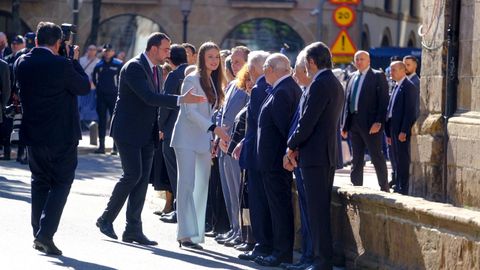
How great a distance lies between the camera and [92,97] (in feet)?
97.8

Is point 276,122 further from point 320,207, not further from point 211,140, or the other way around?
point 211,140

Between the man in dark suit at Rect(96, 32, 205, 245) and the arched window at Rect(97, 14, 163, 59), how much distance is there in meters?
31.6

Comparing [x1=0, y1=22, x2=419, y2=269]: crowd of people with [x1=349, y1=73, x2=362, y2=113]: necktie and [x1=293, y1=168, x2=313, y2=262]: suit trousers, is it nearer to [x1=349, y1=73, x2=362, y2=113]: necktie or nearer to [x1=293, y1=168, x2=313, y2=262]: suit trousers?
[x1=293, y1=168, x2=313, y2=262]: suit trousers

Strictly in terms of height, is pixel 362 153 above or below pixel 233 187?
below

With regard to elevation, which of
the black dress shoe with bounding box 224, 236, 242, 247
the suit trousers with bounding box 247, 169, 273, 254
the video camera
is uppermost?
the video camera

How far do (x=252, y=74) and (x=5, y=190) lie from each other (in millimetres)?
5378

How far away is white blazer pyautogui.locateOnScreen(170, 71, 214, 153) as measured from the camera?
13.0m

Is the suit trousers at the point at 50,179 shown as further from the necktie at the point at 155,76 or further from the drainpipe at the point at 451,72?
the drainpipe at the point at 451,72

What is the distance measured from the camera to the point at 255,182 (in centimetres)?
1251

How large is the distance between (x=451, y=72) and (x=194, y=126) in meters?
2.40

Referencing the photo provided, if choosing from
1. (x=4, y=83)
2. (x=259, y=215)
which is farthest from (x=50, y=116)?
(x=4, y=83)

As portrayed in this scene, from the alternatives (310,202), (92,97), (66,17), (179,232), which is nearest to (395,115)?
(179,232)

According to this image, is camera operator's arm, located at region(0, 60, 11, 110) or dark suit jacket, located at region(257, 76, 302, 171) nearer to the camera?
dark suit jacket, located at region(257, 76, 302, 171)

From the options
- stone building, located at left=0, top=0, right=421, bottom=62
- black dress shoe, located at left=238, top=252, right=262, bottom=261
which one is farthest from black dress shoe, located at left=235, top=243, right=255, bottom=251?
stone building, located at left=0, top=0, right=421, bottom=62
